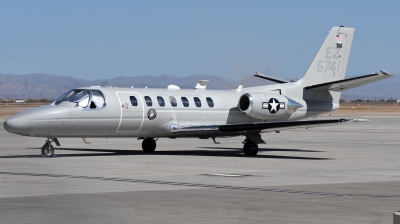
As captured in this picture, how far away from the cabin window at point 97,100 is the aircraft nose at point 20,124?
8.19 ft

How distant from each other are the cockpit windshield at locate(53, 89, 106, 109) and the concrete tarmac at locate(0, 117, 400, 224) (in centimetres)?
187

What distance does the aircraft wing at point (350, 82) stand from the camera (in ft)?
93.1

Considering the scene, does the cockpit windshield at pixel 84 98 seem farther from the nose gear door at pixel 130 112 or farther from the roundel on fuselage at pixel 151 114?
the roundel on fuselage at pixel 151 114

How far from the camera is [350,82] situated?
98.2ft

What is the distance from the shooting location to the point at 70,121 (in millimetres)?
25578

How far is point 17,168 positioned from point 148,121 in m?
6.95

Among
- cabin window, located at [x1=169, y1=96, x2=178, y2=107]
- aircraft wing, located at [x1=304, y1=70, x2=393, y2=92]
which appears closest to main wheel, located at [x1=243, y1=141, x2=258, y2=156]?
cabin window, located at [x1=169, y1=96, x2=178, y2=107]

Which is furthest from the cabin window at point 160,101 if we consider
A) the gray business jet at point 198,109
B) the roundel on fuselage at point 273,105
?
the roundel on fuselage at point 273,105

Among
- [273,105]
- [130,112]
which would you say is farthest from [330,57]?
[130,112]

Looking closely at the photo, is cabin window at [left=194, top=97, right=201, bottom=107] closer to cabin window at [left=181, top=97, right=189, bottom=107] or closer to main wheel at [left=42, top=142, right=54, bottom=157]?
cabin window at [left=181, top=97, right=189, bottom=107]

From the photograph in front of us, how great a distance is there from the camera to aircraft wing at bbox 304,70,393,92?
28.4 meters

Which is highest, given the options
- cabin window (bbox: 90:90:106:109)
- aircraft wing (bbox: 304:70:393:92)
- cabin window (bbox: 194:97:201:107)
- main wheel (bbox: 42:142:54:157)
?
aircraft wing (bbox: 304:70:393:92)

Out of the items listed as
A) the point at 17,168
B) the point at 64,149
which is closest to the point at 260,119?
the point at 64,149

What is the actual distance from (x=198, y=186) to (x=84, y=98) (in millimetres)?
10171
